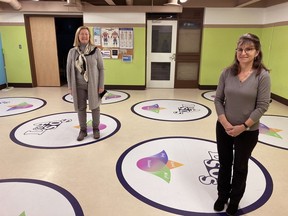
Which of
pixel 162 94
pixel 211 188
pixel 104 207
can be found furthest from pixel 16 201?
pixel 162 94

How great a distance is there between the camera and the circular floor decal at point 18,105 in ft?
15.6

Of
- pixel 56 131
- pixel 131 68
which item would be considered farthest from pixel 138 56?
pixel 56 131

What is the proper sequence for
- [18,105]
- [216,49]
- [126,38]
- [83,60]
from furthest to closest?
[216,49] < [126,38] < [18,105] < [83,60]

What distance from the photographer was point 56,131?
3766mm

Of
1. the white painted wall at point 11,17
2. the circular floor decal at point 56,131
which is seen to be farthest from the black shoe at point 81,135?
the white painted wall at point 11,17

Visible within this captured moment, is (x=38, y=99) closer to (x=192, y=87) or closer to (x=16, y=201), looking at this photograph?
(x=16, y=201)

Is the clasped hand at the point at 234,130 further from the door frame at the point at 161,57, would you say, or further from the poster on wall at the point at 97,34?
the poster on wall at the point at 97,34

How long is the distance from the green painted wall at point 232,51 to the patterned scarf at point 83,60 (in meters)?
4.59

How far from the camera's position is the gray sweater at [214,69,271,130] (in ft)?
Result: 5.35

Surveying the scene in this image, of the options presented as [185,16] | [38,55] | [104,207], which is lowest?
[104,207]

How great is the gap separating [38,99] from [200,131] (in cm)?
417

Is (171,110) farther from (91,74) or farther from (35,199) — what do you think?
(35,199)

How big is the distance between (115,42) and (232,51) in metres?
3.52

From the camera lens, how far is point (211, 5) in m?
6.41
